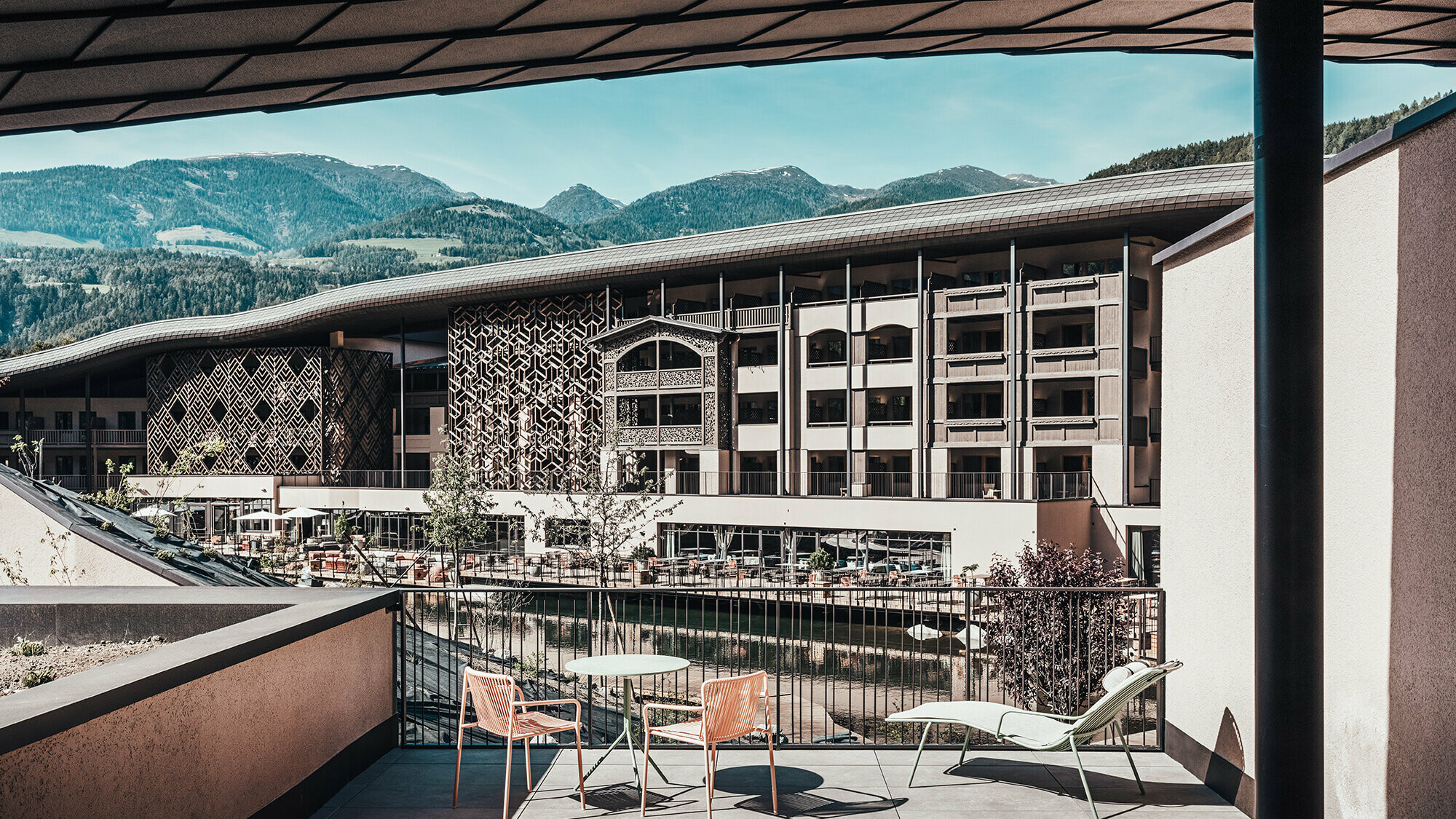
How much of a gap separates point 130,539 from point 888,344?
87.3 feet

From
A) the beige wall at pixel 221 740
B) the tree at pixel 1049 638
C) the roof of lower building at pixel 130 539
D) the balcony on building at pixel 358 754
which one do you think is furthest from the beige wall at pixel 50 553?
the tree at pixel 1049 638

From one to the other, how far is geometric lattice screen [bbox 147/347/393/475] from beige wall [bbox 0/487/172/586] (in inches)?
1415

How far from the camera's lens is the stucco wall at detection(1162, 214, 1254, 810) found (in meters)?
5.15

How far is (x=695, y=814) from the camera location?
16.9ft

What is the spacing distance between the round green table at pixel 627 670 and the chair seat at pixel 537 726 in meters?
0.31

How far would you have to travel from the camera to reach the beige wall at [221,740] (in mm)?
3354

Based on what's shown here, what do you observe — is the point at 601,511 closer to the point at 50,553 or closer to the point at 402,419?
the point at 402,419

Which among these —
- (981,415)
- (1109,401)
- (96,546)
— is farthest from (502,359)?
(96,546)

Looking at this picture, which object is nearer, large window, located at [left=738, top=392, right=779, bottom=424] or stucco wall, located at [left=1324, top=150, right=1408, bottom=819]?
stucco wall, located at [left=1324, top=150, right=1408, bottom=819]

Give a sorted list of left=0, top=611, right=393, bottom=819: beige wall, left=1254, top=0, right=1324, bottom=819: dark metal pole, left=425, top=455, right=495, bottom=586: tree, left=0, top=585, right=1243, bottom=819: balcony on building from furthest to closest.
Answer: left=425, top=455, right=495, bottom=586: tree → left=0, top=585, right=1243, bottom=819: balcony on building → left=0, top=611, right=393, bottom=819: beige wall → left=1254, top=0, right=1324, bottom=819: dark metal pole

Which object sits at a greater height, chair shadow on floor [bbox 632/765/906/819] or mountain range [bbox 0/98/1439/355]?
mountain range [bbox 0/98/1439/355]

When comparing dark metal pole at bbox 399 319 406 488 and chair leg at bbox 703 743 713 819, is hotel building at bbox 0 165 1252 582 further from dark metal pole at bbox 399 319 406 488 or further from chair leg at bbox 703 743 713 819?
chair leg at bbox 703 743 713 819

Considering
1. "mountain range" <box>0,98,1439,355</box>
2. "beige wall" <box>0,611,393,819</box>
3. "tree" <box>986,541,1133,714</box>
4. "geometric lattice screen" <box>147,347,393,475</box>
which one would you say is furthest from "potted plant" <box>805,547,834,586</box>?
"mountain range" <box>0,98,1439,355</box>

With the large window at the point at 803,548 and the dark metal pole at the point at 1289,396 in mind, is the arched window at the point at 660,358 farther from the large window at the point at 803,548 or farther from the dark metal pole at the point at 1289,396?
the dark metal pole at the point at 1289,396
